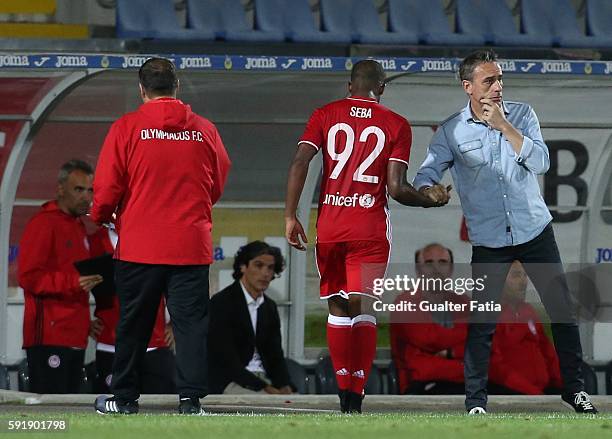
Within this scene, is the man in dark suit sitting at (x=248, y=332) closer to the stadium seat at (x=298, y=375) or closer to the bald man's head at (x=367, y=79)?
the stadium seat at (x=298, y=375)

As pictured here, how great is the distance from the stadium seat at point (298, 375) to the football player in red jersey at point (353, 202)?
2.69 m

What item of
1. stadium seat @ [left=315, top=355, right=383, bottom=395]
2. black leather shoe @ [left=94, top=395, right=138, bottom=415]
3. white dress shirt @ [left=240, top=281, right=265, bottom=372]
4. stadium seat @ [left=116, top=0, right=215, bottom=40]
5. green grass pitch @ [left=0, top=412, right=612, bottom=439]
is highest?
stadium seat @ [left=116, top=0, right=215, bottom=40]

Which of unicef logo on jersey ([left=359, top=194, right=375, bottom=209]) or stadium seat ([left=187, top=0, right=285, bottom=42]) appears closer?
unicef logo on jersey ([left=359, top=194, right=375, bottom=209])

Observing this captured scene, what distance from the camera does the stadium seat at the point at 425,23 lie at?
10.4 metres

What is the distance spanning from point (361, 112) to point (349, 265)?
701mm

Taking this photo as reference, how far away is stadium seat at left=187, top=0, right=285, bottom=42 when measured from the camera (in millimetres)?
10070

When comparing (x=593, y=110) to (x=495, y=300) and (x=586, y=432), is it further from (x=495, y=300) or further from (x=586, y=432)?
(x=586, y=432)

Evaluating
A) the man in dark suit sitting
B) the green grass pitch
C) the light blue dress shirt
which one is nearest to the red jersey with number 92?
the light blue dress shirt

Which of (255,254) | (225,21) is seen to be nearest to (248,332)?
(255,254)

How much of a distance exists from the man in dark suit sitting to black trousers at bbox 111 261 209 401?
2.41 meters

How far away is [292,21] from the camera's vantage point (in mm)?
10570

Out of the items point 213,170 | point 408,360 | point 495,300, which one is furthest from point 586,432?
point 408,360

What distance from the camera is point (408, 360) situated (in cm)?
998

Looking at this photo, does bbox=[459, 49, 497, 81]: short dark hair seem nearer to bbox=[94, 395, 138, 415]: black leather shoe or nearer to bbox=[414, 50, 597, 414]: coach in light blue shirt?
bbox=[414, 50, 597, 414]: coach in light blue shirt
